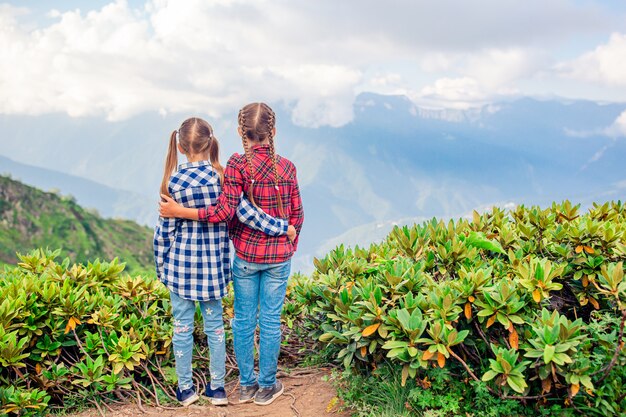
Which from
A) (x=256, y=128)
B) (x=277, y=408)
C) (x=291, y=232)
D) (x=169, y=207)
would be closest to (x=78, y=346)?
(x=169, y=207)

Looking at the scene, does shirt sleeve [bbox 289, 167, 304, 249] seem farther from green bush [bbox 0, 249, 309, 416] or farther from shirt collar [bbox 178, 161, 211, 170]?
green bush [bbox 0, 249, 309, 416]

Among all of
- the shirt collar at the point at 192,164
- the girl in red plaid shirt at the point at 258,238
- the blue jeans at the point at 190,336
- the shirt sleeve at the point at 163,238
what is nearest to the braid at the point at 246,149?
the girl in red plaid shirt at the point at 258,238

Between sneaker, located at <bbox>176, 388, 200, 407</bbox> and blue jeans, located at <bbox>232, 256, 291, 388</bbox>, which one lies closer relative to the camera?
blue jeans, located at <bbox>232, 256, 291, 388</bbox>

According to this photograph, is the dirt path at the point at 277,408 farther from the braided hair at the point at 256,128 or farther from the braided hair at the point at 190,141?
the braided hair at the point at 190,141

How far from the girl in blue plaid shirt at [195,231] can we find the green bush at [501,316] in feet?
2.76

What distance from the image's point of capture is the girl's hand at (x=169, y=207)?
4.12 m

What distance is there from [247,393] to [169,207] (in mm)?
1728

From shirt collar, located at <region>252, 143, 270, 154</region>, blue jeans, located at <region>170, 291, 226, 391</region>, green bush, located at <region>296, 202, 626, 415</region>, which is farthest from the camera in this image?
blue jeans, located at <region>170, 291, 226, 391</region>

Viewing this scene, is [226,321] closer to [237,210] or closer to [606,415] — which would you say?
[237,210]

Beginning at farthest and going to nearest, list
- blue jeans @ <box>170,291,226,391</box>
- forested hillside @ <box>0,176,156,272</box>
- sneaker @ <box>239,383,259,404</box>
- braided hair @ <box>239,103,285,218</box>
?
1. forested hillside @ <box>0,176,156,272</box>
2. sneaker @ <box>239,383,259,404</box>
3. blue jeans @ <box>170,291,226,391</box>
4. braided hair @ <box>239,103,285,218</box>

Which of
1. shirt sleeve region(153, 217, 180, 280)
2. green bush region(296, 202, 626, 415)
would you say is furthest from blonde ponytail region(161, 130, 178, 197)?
green bush region(296, 202, 626, 415)

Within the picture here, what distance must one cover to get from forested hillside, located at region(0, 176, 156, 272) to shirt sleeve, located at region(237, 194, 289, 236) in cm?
4821

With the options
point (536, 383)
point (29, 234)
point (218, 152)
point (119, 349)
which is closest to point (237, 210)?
point (218, 152)

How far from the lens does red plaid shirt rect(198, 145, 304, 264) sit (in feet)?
13.3
